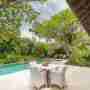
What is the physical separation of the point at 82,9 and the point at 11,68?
7.94 feet

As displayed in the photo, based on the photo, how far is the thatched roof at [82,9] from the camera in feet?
0.54

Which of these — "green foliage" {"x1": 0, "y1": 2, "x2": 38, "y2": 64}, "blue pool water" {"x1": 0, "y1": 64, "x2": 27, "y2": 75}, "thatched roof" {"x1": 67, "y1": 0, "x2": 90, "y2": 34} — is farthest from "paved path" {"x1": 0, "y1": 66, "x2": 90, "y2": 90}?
"thatched roof" {"x1": 67, "y1": 0, "x2": 90, "y2": 34}

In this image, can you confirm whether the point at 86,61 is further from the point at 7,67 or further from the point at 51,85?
the point at 7,67

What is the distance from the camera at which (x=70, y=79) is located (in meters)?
2.76

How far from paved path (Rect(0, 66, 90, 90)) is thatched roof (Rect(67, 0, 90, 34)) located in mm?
2444

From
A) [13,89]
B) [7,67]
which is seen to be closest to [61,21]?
[7,67]

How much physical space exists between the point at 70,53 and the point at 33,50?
0.44m

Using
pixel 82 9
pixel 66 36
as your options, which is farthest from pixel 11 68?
pixel 82 9

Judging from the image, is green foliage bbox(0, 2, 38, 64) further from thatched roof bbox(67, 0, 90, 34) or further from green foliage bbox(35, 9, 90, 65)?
thatched roof bbox(67, 0, 90, 34)

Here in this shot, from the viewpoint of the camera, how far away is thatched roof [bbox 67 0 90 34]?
166 mm

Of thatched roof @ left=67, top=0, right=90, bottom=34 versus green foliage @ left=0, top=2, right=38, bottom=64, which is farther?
green foliage @ left=0, top=2, right=38, bottom=64

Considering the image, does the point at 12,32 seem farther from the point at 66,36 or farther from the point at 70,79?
the point at 70,79

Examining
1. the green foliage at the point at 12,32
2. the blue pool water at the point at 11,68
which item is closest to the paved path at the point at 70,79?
the blue pool water at the point at 11,68

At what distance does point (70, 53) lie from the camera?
256 centimetres
